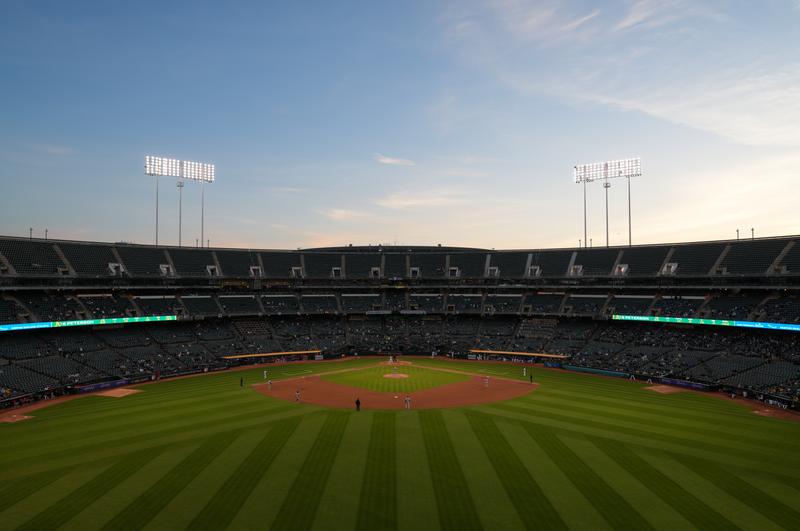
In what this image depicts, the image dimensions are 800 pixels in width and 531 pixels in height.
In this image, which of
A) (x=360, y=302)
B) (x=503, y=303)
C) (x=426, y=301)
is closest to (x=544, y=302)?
(x=503, y=303)

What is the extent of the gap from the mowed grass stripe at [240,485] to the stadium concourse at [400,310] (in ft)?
89.8

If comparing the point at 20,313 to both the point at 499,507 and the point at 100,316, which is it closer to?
the point at 100,316

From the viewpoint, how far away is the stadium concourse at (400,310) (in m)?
46.0

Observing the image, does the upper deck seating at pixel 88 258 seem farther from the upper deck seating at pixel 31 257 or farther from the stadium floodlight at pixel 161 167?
the stadium floodlight at pixel 161 167

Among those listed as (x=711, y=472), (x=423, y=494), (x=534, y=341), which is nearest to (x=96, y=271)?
(x=423, y=494)

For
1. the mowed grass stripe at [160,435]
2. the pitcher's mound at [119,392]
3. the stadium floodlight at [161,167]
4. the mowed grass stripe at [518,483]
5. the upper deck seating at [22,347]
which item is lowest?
the pitcher's mound at [119,392]

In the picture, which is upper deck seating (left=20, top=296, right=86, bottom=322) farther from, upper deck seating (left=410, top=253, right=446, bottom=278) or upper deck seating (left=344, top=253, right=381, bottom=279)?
upper deck seating (left=410, top=253, right=446, bottom=278)

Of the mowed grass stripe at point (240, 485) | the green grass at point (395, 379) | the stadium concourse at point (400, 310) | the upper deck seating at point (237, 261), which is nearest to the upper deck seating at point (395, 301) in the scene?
the stadium concourse at point (400, 310)

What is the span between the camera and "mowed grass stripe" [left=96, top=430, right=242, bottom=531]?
16.1m

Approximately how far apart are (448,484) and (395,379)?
1080 inches

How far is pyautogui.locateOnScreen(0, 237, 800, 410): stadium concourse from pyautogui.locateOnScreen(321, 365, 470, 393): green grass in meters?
14.3

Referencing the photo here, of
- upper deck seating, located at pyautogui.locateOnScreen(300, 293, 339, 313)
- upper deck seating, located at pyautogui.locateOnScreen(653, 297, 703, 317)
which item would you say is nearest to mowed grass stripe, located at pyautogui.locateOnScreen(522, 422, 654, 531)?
upper deck seating, located at pyautogui.locateOnScreen(653, 297, 703, 317)

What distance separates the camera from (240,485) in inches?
757

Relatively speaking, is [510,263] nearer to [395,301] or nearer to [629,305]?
[629,305]
